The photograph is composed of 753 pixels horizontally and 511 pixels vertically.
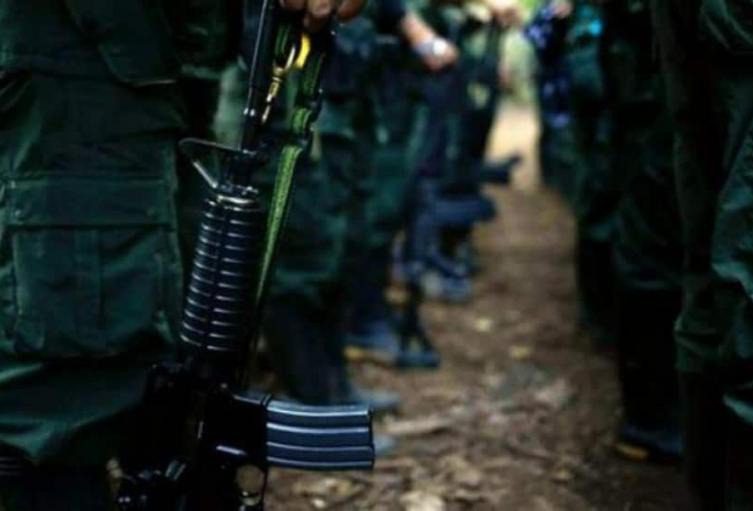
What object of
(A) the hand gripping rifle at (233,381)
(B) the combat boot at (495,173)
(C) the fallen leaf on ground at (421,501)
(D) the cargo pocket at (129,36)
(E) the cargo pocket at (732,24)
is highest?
(E) the cargo pocket at (732,24)

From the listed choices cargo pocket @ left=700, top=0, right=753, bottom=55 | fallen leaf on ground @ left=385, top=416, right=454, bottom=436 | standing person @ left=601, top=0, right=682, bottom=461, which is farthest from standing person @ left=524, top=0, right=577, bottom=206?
cargo pocket @ left=700, top=0, right=753, bottom=55

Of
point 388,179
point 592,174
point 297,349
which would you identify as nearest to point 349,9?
point 297,349

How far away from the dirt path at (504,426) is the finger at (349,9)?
4.54ft

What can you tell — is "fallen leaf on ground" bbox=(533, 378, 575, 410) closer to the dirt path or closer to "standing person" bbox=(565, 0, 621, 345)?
the dirt path

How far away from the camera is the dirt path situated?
3.44 m

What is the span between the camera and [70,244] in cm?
231

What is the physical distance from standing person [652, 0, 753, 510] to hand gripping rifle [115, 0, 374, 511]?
688mm

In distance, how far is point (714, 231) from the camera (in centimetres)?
245

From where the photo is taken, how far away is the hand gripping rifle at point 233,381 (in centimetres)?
234

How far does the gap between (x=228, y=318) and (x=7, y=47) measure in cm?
62

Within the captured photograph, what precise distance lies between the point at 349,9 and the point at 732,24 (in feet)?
2.35

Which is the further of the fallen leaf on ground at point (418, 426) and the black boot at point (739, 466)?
the fallen leaf on ground at point (418, 426)

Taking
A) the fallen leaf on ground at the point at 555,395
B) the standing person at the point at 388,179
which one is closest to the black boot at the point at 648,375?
the fallen leaf on ground at the point at 555,395

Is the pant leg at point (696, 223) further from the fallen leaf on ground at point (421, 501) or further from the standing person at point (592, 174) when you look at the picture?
the standing person at point (592, 174)
